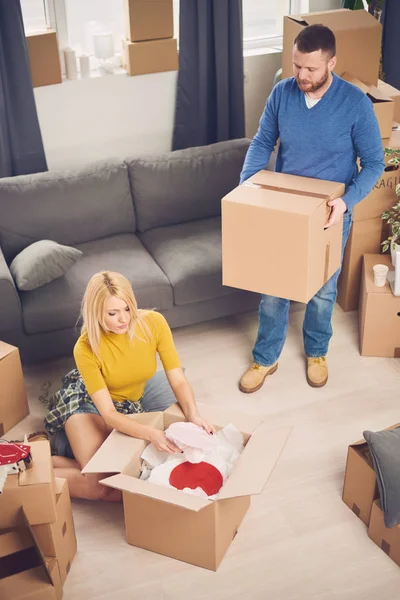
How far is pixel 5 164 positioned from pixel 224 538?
233cm

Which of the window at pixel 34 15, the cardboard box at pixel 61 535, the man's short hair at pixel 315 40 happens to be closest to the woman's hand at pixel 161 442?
the cardboard box at pixel 61 535

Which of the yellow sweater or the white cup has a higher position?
the yellow sweater

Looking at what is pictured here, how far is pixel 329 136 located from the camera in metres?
3.00

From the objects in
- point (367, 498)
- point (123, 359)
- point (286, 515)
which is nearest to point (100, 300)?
point (123, 359)

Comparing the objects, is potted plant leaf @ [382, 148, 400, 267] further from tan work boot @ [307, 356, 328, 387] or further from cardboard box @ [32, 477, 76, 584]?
cardboard box @ [32, 477, 76, 584]

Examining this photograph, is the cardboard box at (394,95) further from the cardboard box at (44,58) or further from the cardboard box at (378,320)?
the cardboard box at (44,58)

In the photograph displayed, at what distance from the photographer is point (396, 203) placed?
3809 millimetres

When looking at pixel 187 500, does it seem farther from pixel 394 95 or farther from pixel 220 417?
pixel 394 95

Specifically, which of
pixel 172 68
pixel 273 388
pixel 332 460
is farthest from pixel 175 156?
pixel 332 460

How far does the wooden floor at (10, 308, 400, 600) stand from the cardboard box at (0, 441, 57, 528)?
352 mm

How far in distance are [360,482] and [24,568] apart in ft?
3.98

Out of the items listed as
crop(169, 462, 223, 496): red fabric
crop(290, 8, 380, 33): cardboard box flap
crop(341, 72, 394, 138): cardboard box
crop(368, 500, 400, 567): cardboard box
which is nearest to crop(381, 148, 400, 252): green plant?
crop(341, 72, 394, 138): cardboard box

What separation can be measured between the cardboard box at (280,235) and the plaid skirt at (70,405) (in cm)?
62

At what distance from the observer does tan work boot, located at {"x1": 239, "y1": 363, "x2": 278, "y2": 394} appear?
11.6ft
